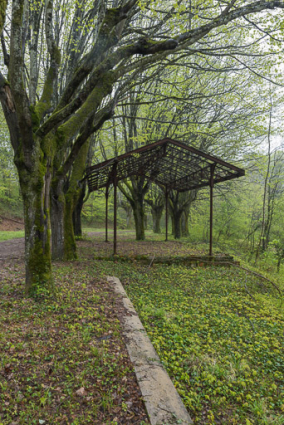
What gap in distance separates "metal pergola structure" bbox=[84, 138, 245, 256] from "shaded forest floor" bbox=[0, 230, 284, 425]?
441cm

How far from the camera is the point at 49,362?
2.58 meters

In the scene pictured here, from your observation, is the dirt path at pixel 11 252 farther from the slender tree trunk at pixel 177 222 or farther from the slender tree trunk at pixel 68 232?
the slender tree trunk at pixel 177 222

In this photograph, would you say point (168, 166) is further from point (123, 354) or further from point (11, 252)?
point (123, 354)

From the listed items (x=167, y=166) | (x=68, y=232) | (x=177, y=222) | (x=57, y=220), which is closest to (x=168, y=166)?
(x=167, y=166)

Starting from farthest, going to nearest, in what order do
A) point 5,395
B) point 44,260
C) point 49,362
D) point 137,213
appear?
point 137,213 → point 44,260 → point 49,362 → point 5,395

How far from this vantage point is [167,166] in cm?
1170

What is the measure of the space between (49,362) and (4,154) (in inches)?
844

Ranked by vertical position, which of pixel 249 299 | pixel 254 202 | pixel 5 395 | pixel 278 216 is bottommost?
pixel 249 299

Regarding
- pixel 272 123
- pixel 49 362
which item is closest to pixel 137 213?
pixel 272 123

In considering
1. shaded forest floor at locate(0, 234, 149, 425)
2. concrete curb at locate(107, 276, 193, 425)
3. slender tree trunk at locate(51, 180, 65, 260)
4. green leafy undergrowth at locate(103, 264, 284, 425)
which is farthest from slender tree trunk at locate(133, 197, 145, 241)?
concrete curb at locate(107, 276, 193, 425)

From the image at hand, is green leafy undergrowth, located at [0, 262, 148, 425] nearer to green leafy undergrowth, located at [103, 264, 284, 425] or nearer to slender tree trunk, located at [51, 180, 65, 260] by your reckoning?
green leafy undergrowth, located at [103, 264, 284, 425]

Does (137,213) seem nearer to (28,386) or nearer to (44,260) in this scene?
(44,260)

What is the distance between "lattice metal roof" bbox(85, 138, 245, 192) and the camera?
28.2 ft

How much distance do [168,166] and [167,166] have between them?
0.07m
